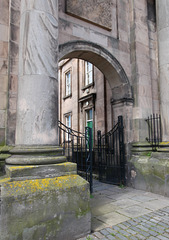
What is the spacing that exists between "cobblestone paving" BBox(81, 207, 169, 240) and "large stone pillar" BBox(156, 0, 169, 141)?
10.1ft

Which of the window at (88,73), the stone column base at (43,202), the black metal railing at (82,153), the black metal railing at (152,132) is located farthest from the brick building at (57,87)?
the black metal railing at (82,153)

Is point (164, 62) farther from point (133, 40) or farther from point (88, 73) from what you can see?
point (88, 73)

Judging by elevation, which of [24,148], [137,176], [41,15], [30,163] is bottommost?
[137,176]

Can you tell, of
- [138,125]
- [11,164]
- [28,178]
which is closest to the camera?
[28,178]

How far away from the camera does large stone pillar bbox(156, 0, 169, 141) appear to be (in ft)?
20.8

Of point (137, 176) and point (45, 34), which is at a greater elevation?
point (45, 34)

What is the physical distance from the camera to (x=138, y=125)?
696 cm

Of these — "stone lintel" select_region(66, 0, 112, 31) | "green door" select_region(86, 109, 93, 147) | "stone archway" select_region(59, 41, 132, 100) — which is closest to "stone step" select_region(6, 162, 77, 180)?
"stone archway" select_region(59, 41, 132, 100)

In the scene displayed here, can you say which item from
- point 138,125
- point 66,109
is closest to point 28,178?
point 138,125

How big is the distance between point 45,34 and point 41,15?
14.7 inches

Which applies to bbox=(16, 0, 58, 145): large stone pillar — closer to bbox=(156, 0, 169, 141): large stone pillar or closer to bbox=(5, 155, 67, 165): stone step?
bbox=(5, 155, 67, 165): stone step

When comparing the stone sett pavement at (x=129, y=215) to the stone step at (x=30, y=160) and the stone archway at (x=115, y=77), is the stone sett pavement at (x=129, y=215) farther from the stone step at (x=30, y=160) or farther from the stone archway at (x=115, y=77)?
the stone archway at (x=115, y=77)

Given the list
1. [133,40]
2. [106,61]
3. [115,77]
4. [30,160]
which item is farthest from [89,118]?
[30,160]

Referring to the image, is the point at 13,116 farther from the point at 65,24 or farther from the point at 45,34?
the point at 65,24
